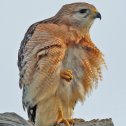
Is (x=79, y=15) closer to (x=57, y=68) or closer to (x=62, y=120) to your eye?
(x=57, y=68)

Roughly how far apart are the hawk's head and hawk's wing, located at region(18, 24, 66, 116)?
2.14 ft

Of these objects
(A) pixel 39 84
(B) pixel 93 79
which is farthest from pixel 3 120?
(B) pixel 93 79

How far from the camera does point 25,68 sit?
1055 centimetres

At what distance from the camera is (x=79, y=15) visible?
36.7ft

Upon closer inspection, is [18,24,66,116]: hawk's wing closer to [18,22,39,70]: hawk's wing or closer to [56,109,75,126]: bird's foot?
[18,22,39,70]: hawk's wing

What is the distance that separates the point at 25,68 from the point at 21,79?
263mm

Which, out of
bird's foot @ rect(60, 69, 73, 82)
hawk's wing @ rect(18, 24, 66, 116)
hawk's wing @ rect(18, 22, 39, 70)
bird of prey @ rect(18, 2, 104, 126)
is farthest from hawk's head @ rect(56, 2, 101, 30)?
bird's foot @ rect(60, 69, 73, 82)

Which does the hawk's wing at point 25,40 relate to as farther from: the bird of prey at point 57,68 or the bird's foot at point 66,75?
the bird's foot at point 66,75

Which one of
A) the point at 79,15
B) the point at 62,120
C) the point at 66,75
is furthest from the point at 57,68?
the point at 79,15

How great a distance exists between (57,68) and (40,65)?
288 millimetres

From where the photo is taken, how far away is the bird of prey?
34.2 feet

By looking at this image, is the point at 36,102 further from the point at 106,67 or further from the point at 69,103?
the point at 106,67

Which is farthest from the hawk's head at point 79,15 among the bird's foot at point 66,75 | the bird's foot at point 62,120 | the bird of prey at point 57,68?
the bird's foot at point 62,120

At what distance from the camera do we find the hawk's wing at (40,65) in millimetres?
10375
